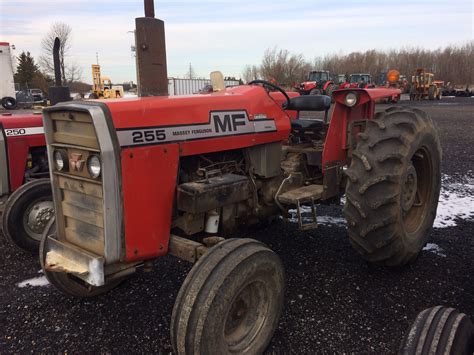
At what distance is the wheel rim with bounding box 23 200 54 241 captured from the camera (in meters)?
4.30

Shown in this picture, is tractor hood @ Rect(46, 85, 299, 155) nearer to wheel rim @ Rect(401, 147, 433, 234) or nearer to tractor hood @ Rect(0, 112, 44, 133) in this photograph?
wheel rim @ Rect(401, 147, 433, 234)

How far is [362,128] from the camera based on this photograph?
13.4 feet

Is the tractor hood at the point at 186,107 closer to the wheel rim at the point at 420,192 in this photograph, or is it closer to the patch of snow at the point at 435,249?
the wheel rim at the point at 420,192

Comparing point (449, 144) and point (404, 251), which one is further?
point (449, 144)

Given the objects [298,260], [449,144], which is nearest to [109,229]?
[298,260]

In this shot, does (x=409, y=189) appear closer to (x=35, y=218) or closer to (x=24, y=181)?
(x=35, y=218)

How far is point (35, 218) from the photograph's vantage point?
170 inches

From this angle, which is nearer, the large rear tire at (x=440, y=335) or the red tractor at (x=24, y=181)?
the large rear tire at (x=440, y=335)

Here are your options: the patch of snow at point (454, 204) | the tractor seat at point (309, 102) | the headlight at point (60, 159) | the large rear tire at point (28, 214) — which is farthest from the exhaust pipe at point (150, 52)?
the patch of snow at point (454, 204)

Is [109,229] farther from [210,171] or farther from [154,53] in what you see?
[154,53]

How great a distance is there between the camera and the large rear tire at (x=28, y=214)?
419 cm

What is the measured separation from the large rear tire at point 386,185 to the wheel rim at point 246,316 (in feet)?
3.39

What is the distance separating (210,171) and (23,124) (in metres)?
2.88

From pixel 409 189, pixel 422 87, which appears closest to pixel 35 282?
pixel 409 189
